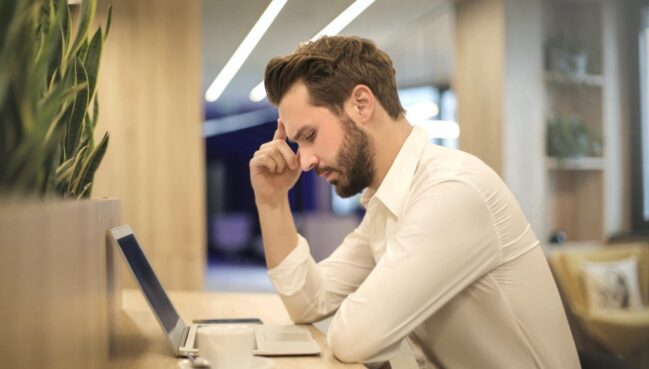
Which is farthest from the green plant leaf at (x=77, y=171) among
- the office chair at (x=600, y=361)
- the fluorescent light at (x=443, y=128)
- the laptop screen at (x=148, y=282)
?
the fluorescent light at (x=443, y=128)

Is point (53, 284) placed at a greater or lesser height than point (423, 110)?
lesser

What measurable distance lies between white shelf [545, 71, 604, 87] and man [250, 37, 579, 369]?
323 centimetres

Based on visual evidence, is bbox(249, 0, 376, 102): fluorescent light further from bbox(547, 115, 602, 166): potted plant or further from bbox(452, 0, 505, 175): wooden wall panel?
bbox(547, 115, 602, 166): potted plant

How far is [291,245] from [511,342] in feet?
1.94

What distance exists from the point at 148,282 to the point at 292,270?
0.48 meters

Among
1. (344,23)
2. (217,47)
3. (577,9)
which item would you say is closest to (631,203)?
(577,9)

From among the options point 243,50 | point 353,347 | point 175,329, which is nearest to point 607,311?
point 243,50

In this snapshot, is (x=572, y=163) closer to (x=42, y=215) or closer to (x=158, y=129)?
(x=158, y=129)

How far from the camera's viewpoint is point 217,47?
4.29 meters

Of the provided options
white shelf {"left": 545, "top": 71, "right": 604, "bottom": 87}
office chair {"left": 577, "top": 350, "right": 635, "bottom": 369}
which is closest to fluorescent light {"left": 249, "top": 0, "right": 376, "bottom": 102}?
white shelf {"left": 545, "top": 71, "right": 604, "bottom": 87}

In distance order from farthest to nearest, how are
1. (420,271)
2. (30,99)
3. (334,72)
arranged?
(334,72) → (420,271) → (30,99)

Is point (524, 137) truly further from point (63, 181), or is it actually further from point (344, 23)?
point (63, 181)

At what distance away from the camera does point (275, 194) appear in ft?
5.87

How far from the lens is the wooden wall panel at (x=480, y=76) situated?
452cm
